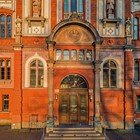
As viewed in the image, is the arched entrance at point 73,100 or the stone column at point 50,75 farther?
the arched entrance at point 73,100

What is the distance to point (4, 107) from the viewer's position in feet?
54.6

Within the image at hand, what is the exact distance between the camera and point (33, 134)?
14500mm

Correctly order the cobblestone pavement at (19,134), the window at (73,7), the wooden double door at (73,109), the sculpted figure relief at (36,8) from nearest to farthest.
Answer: the cobblestone pavement at (19,134)
the wooden double door at (73,109)
the sculpted figure relief at (36,8)
the window at (73,7)

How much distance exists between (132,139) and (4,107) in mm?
10680

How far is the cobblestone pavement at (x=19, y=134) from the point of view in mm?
13609

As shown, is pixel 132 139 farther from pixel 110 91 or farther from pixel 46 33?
pixel 46 33

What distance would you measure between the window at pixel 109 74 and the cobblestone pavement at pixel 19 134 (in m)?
6.74

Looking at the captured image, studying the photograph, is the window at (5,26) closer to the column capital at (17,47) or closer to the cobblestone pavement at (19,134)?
the column capital at (17,47)

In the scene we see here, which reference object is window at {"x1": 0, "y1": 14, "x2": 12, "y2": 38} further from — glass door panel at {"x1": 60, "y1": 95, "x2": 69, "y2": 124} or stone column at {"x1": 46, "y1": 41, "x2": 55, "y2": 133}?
glass door panel at {"x1": 60, "y1": 95, "x2": 69, "y2": 124}

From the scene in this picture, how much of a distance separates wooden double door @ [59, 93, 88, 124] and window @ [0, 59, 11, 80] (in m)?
5.02

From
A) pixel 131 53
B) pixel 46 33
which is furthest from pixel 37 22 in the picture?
pixel 131 53

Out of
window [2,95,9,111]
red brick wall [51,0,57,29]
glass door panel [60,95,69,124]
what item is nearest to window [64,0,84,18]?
red brick wall [51,0,57,29]

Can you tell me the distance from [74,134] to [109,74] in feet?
18.9

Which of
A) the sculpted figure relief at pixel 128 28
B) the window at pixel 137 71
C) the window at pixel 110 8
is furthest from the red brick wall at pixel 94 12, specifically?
the window at pixel 137 71
